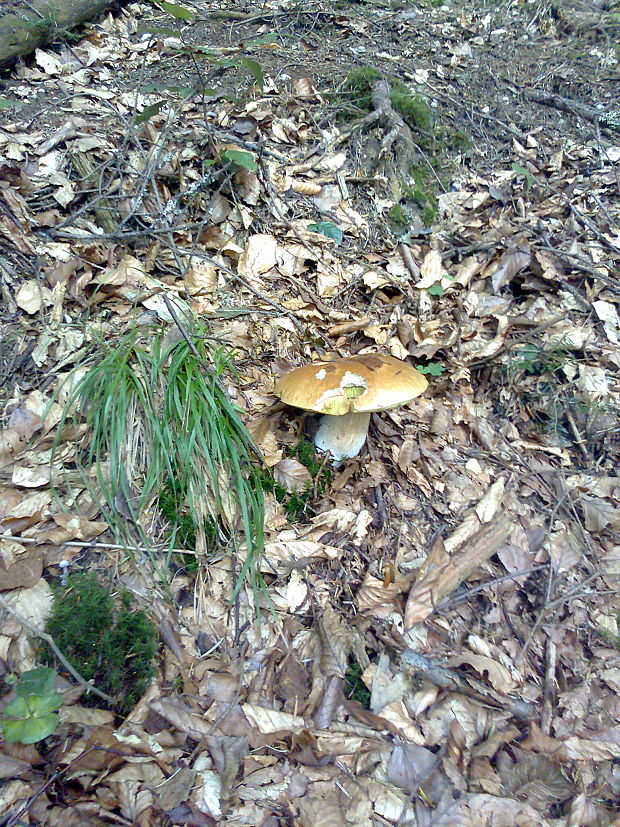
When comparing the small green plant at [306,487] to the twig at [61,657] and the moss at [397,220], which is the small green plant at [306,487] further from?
the moss at [397,220]

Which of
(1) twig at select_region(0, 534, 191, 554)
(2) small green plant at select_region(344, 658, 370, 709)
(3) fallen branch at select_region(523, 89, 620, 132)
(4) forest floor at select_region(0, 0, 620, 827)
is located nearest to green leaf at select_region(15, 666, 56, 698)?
(4) forest floor at select_region(0, 0, 620, 827)

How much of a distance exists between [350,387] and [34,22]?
190 inches

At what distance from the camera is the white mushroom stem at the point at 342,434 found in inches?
112

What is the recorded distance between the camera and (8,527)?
218 centimetres

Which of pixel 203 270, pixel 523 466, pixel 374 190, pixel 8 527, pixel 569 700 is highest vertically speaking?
pixel 374 190

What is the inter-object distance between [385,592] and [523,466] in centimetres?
152

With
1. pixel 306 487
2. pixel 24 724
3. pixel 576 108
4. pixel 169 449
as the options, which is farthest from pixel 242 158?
pixel 576 108

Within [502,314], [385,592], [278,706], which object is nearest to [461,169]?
[502,314]

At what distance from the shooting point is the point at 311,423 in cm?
309

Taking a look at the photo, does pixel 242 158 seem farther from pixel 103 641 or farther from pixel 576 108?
pixel 576 108

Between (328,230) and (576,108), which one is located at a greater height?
(576,108)

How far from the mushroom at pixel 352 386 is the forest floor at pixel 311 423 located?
512 mm

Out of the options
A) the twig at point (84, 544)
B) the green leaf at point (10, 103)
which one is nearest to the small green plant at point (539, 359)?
the twig at point (84, 544)

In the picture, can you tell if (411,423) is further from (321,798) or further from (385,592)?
(321,798)
